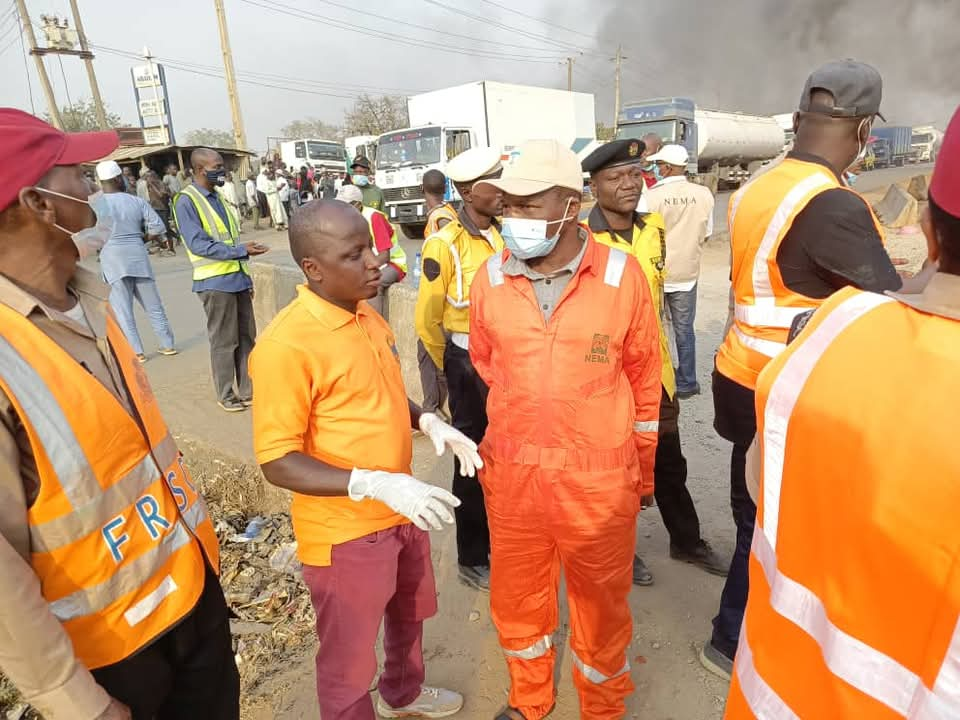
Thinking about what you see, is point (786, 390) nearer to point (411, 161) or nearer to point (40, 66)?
point (411, 161)

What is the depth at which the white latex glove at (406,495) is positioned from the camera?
1.60 m

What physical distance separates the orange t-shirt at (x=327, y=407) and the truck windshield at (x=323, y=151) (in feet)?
94.6

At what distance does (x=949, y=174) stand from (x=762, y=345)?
1.50 metres

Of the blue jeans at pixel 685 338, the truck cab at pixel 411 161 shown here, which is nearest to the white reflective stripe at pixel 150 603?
the blue jeans at pixel 685 338

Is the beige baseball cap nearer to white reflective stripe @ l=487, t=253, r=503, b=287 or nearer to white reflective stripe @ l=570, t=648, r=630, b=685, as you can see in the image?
white reflective stripe @ l=487, t=253, r=503, b=287

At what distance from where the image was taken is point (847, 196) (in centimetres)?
189

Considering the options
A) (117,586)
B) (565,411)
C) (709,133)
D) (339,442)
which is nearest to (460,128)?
(709,133)

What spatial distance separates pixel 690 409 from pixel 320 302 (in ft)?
12.6

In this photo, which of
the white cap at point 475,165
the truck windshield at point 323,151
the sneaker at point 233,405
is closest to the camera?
the white cap at point 475,165

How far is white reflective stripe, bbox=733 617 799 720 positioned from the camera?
0.96 m

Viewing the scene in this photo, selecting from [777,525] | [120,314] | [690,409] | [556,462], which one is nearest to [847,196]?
[556,462]

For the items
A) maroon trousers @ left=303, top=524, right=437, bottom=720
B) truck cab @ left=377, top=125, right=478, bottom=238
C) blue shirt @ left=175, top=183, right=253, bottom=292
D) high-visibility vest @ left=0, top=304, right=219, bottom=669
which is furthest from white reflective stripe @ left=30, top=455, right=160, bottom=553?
truck cab @ left=377, top=125, right=478, bottom=238

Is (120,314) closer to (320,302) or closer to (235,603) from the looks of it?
(235,603)

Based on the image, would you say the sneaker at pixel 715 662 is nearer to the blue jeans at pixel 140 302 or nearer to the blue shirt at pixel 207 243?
the blue shirt at pixel 207 243
